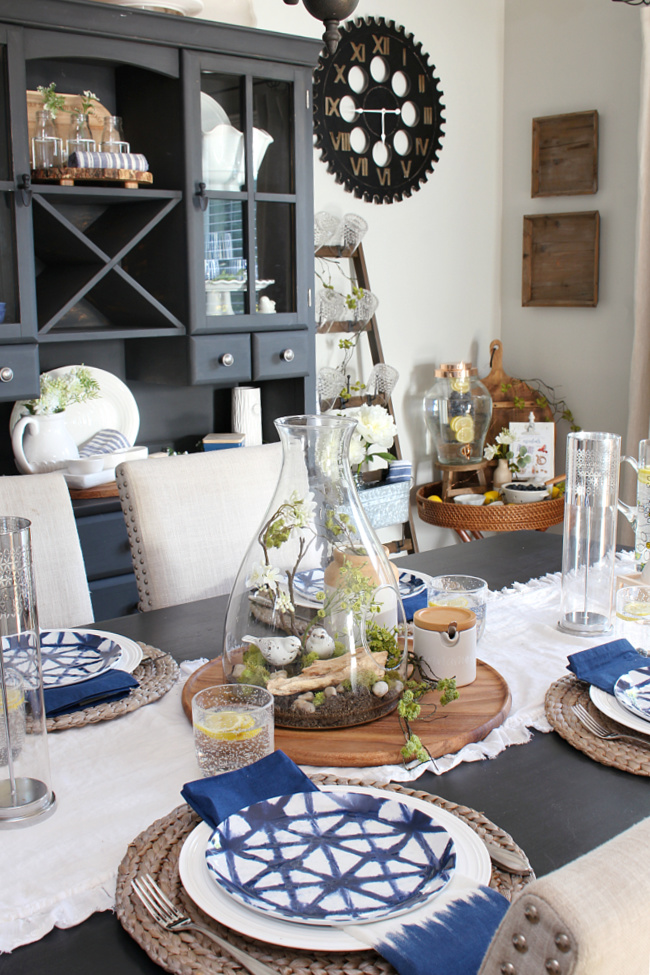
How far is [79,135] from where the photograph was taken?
224cm

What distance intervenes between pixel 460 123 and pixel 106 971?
132 inches

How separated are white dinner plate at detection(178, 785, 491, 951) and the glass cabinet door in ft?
5.97

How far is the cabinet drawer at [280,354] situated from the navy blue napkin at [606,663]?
1.58 metres

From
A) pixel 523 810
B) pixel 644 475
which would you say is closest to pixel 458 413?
pixel 644 475

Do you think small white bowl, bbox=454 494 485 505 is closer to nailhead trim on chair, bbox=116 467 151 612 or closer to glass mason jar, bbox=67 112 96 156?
glass mason jar, bbox=67 112 96 156

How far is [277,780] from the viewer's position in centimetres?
83

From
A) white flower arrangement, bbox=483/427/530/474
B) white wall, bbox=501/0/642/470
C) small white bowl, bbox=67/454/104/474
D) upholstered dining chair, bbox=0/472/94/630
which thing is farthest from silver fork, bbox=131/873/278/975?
white wall, bbox=501/0/642/470

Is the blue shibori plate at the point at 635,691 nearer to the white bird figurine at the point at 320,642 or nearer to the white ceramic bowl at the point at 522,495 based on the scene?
the white bird figurine at the point at 320,642

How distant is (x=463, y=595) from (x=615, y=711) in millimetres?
272

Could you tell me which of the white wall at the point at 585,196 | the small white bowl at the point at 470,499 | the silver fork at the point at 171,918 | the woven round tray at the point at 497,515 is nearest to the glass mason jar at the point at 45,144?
the woven round tray at the point at 497,515

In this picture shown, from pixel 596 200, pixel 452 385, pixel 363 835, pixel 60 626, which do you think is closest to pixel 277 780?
pixel 363 835

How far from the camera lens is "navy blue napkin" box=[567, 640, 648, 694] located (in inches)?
42.3

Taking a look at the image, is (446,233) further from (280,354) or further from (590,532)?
(590,532)

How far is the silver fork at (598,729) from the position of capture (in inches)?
38.0
